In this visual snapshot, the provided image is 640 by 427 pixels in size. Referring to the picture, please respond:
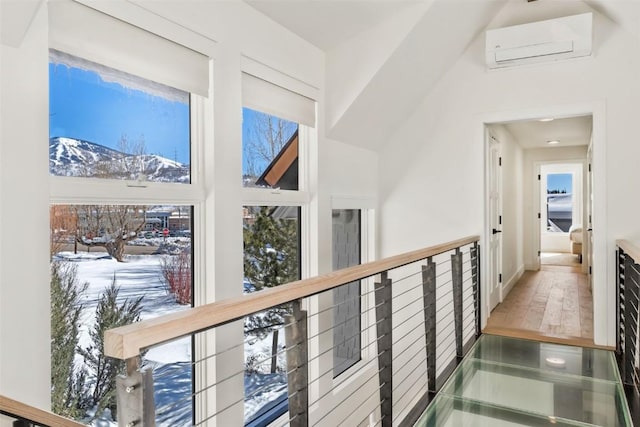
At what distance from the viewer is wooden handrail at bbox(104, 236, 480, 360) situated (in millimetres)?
869

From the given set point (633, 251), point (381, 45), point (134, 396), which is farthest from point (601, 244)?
point (134, 396)

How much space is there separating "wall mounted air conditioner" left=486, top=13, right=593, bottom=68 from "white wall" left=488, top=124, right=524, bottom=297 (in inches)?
42.4

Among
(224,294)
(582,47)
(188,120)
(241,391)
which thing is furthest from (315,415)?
(582,47)

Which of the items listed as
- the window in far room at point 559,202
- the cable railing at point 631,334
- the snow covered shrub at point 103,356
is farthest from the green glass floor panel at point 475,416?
the window in far room at point 559,202

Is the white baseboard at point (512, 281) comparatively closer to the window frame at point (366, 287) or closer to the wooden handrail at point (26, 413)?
the window frame at point (366, 287)

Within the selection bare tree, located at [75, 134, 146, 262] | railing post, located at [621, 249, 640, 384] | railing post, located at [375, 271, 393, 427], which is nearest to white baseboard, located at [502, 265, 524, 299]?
railing post, located at [621, 249, 640, 384]

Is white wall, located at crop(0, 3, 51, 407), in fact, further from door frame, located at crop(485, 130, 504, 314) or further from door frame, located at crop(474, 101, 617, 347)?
door frame, located at crop(474, 101, 617, 347)

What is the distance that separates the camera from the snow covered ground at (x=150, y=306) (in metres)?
1.86

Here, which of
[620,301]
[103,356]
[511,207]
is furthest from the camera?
[511,207]

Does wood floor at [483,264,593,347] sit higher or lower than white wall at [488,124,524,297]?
lower

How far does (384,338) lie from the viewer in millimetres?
2107

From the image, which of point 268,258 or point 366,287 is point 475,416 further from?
point 366,287

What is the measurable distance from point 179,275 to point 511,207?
5132 mm

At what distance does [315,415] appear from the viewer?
318cm
